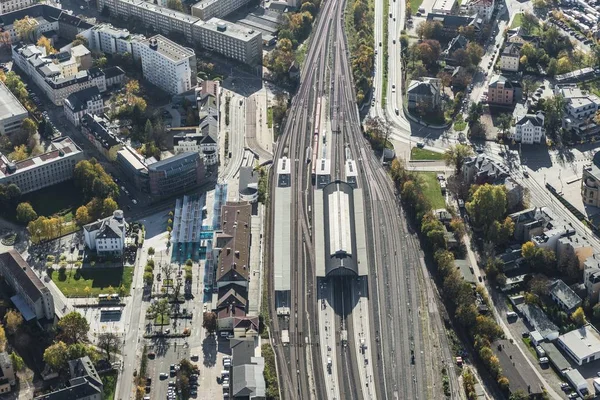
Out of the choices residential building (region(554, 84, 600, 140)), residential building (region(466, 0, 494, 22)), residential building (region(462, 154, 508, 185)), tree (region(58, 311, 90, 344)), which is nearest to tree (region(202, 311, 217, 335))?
tree (region(58, 311, 90, 344))

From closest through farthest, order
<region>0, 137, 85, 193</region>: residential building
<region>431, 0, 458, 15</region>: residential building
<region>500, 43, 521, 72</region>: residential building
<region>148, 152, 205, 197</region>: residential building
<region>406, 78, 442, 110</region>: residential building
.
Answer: <region>0, 137, 85, 193</region>: residential building < <region>148, 152, 205, 197</region>: residential building < <region>406, 78, 442, 110</region>: residential building < <region>500, 43, 521, 72</region>: residential building < <region>431, 0, 458, 15</region>: residential building

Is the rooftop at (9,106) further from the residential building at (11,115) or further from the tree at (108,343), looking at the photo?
the tree at (108,343)

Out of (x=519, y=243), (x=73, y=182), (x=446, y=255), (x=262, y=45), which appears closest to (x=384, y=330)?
(x=446, y=255)

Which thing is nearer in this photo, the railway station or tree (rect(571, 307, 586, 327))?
tree (rect(571, 307, 586, 327))

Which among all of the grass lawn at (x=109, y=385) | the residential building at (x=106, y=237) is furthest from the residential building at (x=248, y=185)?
the grass lawn at (x=109, y=385)

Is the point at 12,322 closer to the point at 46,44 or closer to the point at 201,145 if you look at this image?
the point at 201,145

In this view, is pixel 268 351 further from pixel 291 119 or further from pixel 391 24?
pixel 391 24

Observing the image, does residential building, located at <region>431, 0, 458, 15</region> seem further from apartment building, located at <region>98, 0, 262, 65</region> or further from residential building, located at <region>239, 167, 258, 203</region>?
residential building, located at <region>239, 167, 258, 203</region>
